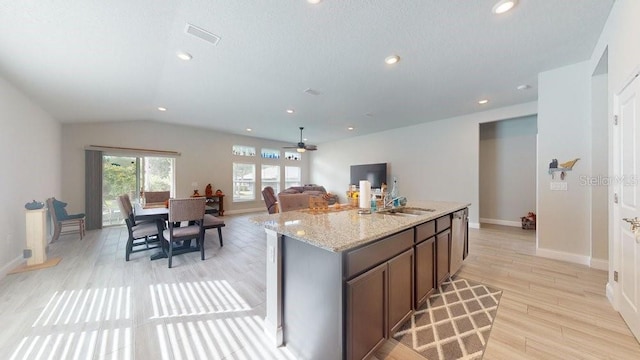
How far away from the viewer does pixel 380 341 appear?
1.52 meters

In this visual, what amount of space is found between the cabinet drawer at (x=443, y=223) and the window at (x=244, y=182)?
22.9 ft

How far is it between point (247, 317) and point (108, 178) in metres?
6.19

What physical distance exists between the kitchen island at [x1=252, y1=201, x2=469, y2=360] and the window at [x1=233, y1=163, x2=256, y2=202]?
651 cm

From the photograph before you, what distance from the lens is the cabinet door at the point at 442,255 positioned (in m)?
2.33

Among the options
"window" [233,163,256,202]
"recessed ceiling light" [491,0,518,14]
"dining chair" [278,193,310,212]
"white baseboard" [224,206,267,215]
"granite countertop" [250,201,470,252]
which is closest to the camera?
"granite countertop" [250,201,470,252]

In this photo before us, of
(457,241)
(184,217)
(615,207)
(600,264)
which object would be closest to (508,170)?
(600,264)

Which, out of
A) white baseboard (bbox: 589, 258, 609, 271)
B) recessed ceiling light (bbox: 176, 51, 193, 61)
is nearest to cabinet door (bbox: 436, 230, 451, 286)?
white baseboard (bbox: 589, 258, 609, 271)

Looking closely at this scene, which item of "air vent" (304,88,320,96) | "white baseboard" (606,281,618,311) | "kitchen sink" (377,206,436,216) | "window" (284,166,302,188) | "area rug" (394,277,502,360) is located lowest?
"area rug" (394,277,502,360)

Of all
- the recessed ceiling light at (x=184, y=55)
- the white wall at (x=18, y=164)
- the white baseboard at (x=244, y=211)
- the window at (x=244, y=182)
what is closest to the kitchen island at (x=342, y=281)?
the recessed ceiling light at (x=184, y=55)

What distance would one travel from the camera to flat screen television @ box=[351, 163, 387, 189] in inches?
279

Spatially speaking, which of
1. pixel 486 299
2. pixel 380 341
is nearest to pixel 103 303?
pixel 380 341

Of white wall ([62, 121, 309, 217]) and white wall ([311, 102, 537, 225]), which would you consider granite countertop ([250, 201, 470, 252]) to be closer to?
white wall ([311, 102, 537, 225])

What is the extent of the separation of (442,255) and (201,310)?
2.53 meters

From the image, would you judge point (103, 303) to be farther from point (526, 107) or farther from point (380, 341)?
point (526, 107)
